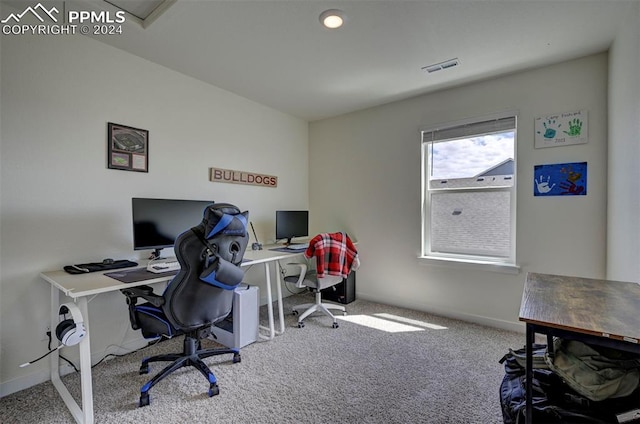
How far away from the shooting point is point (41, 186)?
1979mm

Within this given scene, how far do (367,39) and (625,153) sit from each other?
1.99 m

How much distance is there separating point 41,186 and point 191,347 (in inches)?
60.5

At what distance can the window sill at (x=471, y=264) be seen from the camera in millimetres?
2789

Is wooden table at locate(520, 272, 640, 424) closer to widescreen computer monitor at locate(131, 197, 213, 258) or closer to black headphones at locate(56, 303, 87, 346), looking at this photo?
black headphones at locate(56, 303, 87, 346)

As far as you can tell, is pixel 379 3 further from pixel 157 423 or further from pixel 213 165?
pixel 157 423

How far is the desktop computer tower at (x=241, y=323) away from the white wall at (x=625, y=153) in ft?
8.88

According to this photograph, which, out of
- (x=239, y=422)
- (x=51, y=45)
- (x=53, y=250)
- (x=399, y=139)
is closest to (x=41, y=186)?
(x=53, y=250)

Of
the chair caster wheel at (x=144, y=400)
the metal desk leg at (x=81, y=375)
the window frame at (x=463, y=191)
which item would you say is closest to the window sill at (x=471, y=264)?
the window frame at (x=463, y=191)

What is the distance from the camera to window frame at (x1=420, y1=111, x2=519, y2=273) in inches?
111

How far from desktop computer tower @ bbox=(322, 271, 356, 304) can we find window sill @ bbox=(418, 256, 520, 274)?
926 mm

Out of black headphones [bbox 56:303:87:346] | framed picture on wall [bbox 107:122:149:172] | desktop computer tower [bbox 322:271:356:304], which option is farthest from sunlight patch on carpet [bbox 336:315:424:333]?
framed picture on wall [bbox 107:122:149:172]

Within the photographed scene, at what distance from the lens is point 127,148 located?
240 centimetres

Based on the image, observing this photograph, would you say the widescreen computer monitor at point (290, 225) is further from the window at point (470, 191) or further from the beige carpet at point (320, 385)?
the window at point (470, 191)

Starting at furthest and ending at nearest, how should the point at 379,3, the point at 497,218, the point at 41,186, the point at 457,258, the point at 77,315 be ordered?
the point at 457,258 < the point at 497,218 < the point at 41,186 < the point at 379,3 < the point at 77,315
